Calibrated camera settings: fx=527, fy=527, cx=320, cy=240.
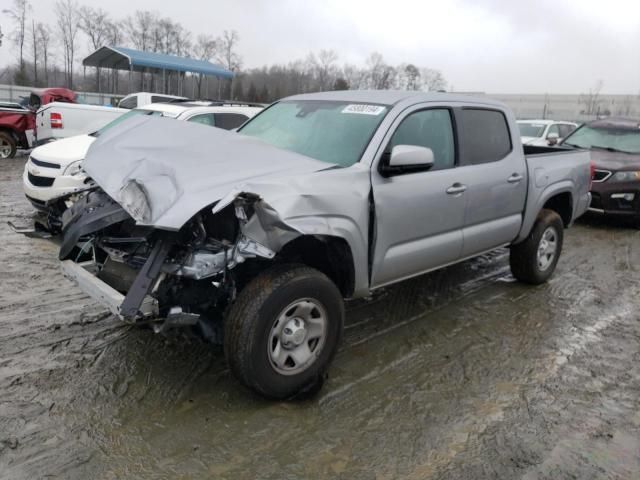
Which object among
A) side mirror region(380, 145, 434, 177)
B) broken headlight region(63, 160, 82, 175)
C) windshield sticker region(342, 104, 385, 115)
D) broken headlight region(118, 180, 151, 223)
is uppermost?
windshield sticker region(342, 104, 385, 115)

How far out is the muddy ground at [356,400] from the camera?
9.13 feet

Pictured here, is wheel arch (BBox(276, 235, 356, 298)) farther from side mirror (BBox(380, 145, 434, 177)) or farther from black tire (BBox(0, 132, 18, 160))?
black tire (BBox(0, 132, 18, 160))

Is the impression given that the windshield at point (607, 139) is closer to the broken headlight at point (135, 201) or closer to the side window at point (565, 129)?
the side window at point (565, 129)

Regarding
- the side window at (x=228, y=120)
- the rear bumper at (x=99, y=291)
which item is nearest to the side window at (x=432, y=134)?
the rear bumper at (x=99, y=291)

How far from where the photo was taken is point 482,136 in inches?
185

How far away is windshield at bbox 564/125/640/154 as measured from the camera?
9.86 m

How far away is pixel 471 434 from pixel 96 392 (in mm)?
2299

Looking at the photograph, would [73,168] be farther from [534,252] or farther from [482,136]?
[534,252]

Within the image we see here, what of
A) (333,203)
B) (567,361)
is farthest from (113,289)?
(567,361)

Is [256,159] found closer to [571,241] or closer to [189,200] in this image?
[189,200]

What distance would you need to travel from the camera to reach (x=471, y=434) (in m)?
3.08

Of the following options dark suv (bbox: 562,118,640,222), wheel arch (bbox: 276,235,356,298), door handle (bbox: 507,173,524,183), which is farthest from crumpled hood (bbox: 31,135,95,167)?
dark suv (bbox: 562,118,640,222)

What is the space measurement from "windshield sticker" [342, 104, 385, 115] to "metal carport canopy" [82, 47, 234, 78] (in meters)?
28.2

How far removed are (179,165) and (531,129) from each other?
1286 centimetres
